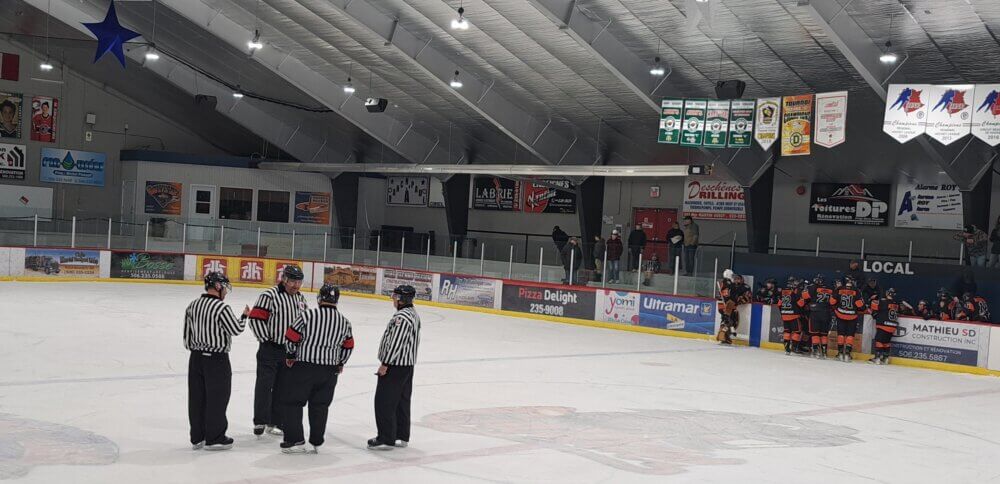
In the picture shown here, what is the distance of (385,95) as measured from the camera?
32.6 meters

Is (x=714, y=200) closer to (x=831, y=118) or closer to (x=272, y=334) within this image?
(x=831, y=118)

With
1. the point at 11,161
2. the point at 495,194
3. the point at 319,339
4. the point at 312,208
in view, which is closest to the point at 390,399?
the point at 319,339

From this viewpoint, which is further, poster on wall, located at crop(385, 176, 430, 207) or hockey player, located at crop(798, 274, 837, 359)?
poster on wall, located at crop(385, 176, 430, 207)

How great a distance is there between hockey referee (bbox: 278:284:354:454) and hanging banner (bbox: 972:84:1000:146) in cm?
1490

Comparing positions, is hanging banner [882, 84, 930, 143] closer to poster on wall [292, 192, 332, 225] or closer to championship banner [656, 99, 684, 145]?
championship banner [656, 99, 684, 145]

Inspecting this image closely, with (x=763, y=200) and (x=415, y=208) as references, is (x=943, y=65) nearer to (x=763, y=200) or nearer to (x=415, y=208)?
(x=763, y=200)

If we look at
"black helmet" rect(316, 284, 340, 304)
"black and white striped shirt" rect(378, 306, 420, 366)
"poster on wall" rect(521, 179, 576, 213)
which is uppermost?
"poster on wall" rect(521, 179, 576, 213)

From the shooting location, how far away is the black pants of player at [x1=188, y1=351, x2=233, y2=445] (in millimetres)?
8602

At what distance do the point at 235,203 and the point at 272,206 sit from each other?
157 centimetres

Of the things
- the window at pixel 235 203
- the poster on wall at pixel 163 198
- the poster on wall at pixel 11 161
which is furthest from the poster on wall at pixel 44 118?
the window at pixel 235 203

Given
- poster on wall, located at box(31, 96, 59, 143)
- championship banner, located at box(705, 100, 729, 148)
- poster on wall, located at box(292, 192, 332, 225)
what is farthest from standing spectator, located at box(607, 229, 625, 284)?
poster on wall, located at box(31, 96, 59, 143)

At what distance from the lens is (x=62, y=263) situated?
2775cm

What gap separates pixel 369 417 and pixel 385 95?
75.2 feet

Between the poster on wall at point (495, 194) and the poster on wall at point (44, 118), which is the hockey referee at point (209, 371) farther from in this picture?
the poster on wall at point (44, 118)
